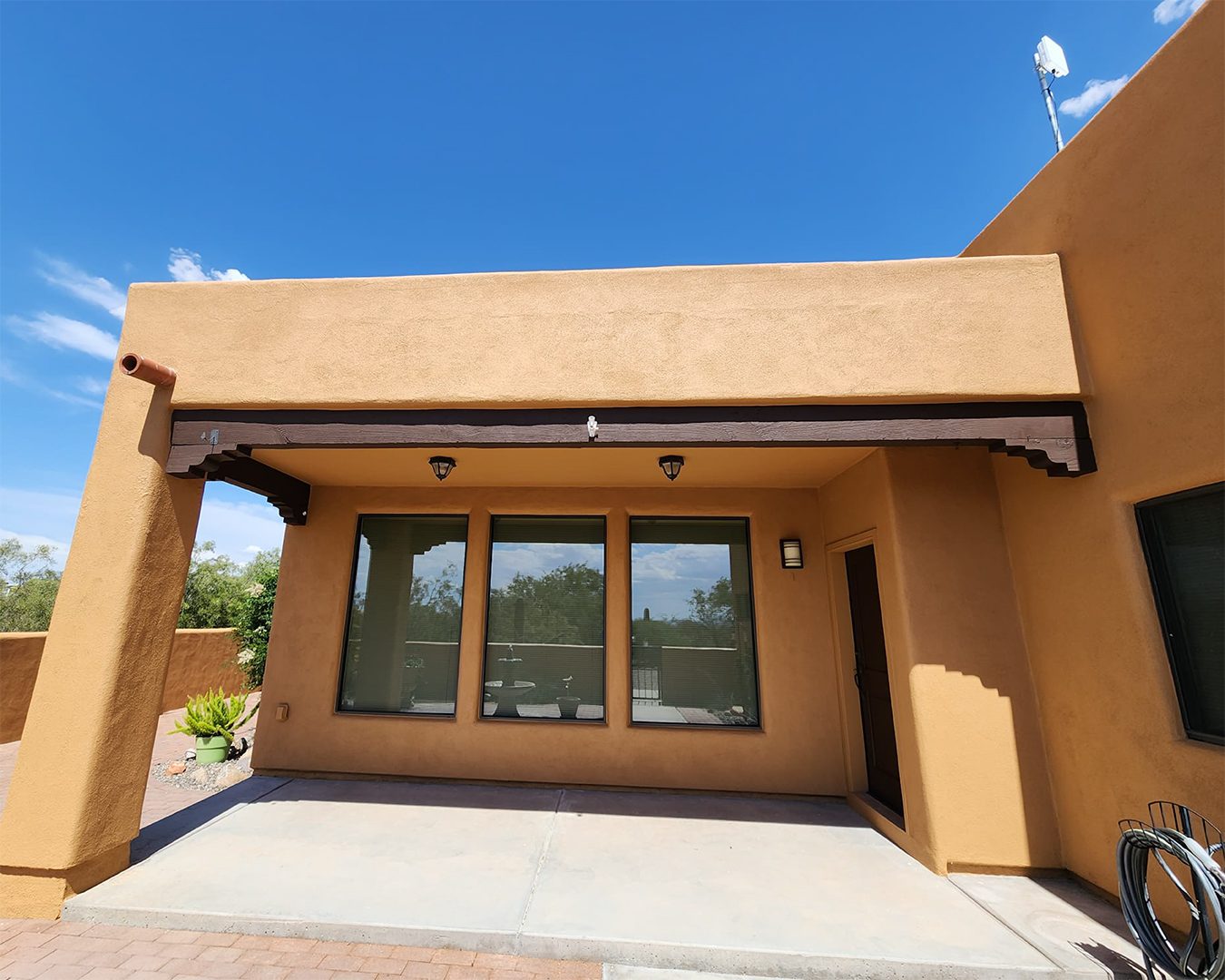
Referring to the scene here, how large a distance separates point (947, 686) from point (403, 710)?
5546 mm

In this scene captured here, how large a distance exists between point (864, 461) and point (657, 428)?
2.35 meters

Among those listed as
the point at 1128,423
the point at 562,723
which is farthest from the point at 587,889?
the point at 1128,423

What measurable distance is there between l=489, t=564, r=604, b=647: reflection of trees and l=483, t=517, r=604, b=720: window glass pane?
1 cm

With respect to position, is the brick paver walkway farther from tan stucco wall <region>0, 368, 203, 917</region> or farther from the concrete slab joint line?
tan stucco wall <region>0, 368, 203, 917</region>

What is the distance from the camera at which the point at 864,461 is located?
485cm

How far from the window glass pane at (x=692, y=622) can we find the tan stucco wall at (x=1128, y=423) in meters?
2.63

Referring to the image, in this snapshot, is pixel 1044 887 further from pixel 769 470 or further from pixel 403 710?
pixel 403 710

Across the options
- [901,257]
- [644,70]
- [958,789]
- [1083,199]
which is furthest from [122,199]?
[958,789]

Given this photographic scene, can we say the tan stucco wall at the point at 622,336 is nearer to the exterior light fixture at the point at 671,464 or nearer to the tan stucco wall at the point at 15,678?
the exterior light fixture at the point at 671,464

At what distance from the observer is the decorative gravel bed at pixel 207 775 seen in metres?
5.59

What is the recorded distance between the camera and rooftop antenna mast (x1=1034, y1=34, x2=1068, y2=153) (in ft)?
18.5

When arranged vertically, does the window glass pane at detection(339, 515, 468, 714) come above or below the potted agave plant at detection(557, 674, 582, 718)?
above

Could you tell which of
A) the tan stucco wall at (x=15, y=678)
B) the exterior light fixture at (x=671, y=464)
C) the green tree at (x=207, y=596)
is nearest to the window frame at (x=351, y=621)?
the exterior light fixture at (x=671, y=464)

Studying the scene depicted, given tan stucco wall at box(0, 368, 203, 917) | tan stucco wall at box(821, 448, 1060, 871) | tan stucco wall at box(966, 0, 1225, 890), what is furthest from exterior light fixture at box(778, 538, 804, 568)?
tan stucco wall at box(0, 368, 203, 917)
